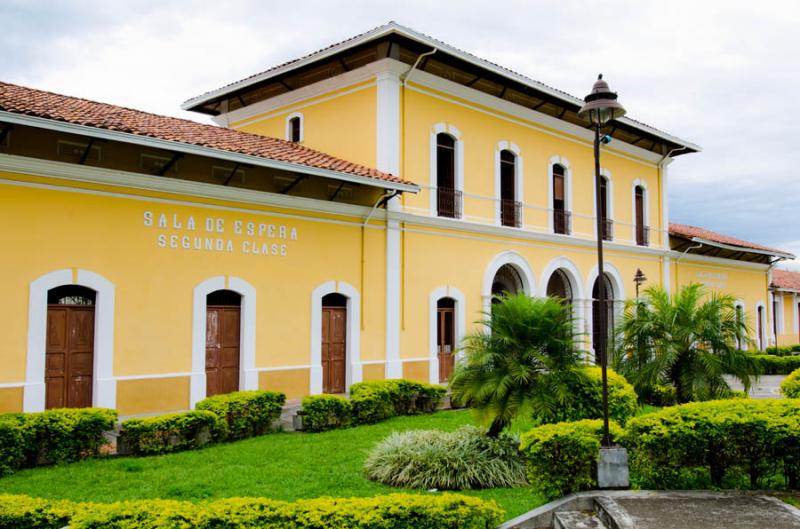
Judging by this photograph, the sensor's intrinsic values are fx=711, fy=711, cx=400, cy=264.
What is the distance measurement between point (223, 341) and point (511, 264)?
8.98 metres

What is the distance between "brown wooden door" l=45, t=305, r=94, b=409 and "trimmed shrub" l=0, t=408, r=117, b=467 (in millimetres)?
2002

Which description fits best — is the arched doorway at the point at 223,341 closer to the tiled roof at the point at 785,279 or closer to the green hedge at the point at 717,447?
the green hedge at the point at 717,447

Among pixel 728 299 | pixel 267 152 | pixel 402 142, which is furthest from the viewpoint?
Result: pixel 402 142

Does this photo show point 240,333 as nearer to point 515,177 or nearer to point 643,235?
point 515,177

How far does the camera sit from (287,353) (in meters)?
14.1

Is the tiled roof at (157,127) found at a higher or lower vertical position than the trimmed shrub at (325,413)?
higher

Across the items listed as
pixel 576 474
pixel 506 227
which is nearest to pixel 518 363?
pixel 576 474

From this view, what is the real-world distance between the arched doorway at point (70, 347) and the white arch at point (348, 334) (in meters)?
4.37

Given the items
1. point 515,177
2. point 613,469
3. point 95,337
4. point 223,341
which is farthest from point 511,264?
point 613,469

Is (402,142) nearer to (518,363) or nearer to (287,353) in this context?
(287,353)

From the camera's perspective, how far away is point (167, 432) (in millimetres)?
9797

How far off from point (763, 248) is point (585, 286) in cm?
1375

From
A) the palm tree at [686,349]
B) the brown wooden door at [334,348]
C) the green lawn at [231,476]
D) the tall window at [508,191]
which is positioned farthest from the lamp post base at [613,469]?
the tall window at [508,191]

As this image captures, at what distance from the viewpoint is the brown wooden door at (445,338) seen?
57.5 ft
